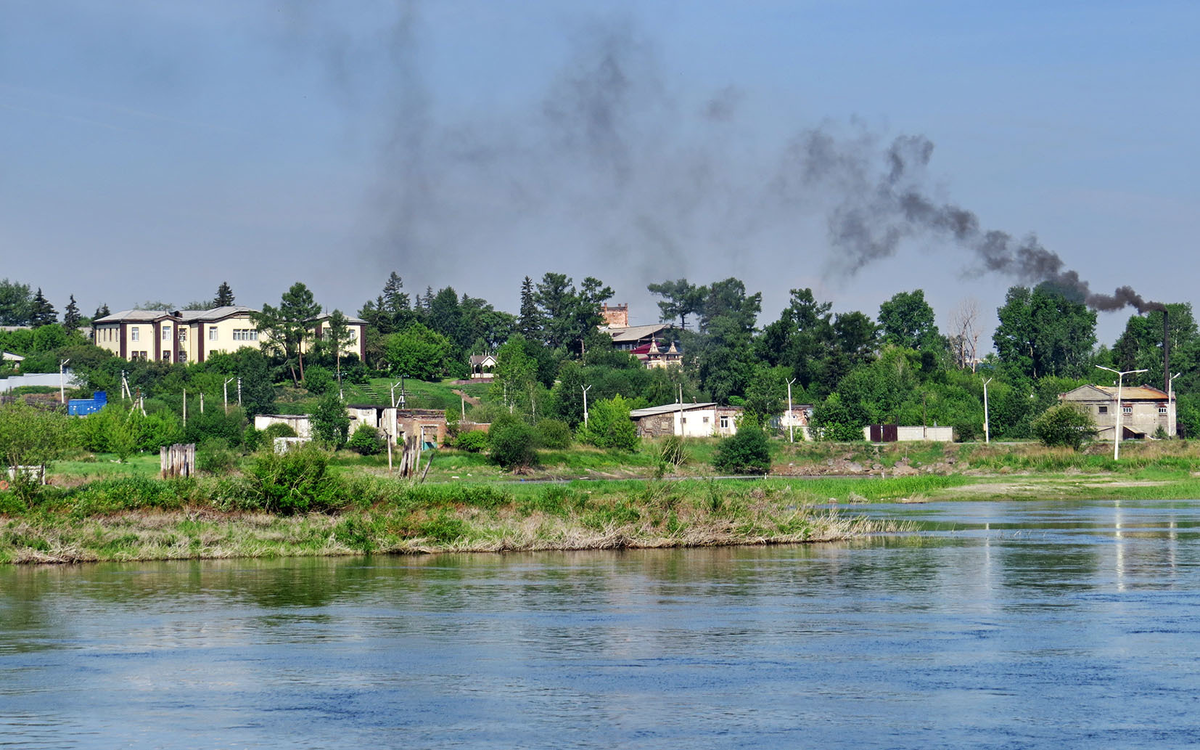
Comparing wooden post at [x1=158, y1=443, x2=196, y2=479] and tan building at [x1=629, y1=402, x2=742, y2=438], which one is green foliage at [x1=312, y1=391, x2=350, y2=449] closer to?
tan building at [x1=629, y1=402, x2=742, y2=438]

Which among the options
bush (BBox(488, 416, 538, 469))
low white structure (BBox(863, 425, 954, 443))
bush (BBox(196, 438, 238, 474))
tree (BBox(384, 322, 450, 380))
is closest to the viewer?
bush (BBox(196, 438, 238, 474))

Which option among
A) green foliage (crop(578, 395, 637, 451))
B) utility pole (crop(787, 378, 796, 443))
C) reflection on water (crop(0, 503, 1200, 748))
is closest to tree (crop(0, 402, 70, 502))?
reflection on water (crop(0, 503, 1200, 748))

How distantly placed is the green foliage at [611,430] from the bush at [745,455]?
13.0 metres

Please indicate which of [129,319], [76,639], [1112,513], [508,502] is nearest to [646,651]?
[76,639]

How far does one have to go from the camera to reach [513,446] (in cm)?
9362

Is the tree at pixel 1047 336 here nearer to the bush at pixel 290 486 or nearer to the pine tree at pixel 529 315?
the pine tree at pixel 529 315

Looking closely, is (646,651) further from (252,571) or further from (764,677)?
(252,571)

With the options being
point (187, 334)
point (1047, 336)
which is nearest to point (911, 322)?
point (1047, 336)

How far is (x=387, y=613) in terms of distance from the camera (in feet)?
98.3

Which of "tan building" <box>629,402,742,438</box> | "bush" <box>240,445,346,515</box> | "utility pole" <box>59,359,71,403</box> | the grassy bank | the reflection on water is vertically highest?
"utility pole" <box>59,359,71,403</box>

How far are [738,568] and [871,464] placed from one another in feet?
206

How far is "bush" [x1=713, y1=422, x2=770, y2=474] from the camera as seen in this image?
9350cm

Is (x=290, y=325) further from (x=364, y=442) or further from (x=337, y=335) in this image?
(x=364, y=442)

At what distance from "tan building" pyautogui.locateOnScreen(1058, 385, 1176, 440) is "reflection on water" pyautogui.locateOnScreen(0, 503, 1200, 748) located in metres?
77.4
